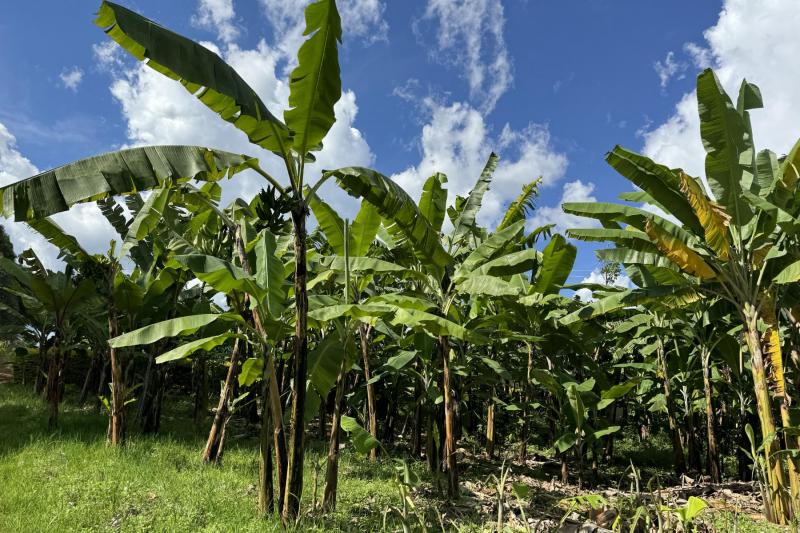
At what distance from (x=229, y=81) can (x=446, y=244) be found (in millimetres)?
5241

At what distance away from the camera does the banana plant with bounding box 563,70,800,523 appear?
6.11 m

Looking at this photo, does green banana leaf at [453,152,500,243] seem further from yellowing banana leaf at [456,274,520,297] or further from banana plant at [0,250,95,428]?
banana plant at [0,250,95,428]

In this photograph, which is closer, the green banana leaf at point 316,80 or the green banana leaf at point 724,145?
the green banana leaf at point 316,80

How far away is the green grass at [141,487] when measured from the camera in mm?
4910

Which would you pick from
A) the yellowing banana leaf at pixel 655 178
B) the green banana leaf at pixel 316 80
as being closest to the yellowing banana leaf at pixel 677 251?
the yellowing banana leaf at pixel 655 178

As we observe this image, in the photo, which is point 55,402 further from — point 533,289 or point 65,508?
point 533,289

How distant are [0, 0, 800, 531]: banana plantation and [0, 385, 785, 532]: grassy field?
75 mm

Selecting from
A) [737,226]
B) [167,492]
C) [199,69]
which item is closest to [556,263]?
[737,226]

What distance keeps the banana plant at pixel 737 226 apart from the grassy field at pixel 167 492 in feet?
5.88

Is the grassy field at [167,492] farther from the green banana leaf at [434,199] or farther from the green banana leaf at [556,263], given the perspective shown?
the green banana leaf at [434,199]

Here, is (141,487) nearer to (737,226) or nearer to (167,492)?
(167,492)

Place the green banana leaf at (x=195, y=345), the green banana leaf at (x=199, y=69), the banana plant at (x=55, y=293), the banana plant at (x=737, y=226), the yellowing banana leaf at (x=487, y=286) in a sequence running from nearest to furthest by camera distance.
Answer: the green banana leaf at (x=199, y=69), the green banana leaf at (x=195, y=345), the yellowing banana leaf at (x=487, y=286), the banana plant at (x=737, y=226), the banana plant at (x=55, y=293)

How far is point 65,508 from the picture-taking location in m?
5.16

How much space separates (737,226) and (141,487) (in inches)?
350
